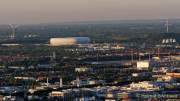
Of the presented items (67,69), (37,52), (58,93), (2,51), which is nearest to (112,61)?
(67,69)

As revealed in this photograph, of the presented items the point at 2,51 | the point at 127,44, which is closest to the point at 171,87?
the point at 2,51

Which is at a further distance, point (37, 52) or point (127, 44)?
point (127, 44)

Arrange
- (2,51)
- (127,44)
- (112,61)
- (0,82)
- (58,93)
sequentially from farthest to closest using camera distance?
(127,44), (2,51), (112,61), (0,82), (58,93)

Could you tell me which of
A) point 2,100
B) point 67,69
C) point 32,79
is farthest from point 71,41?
point 2,100

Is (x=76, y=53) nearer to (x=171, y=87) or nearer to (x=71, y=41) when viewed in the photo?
(x=71, y=41)

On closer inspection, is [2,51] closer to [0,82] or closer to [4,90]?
[0,82]

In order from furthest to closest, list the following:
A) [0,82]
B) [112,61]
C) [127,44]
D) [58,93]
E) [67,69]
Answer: [127,44]
[112,61]
[67,69]
[0,82]
[58,93]

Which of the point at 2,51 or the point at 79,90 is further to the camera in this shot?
the point at 2,51

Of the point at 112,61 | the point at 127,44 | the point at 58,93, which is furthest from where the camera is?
the point at 127,44

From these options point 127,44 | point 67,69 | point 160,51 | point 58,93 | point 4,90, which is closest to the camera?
point 58,93
